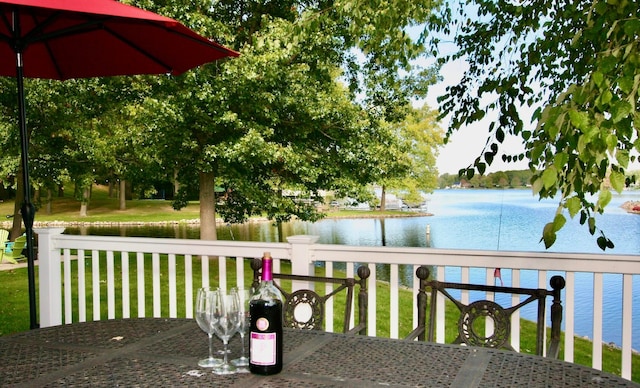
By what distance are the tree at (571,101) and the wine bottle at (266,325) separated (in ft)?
2.66

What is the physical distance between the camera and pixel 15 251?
9711mm

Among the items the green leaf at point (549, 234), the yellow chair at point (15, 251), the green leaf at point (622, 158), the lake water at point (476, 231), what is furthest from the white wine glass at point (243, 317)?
the lake water at point (476, 231)

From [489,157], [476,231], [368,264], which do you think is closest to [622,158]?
[489,157]

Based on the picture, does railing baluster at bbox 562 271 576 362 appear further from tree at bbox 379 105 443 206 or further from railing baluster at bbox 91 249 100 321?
tree at bbox 379 105 443 206

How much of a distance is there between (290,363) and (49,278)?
2.65 meters

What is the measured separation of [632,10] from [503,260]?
1.31 metres

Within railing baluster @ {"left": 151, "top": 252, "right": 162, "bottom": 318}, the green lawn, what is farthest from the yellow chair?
railing baluster @ {"left": 151, "top": 252, "right": 162, "bottom": 318}

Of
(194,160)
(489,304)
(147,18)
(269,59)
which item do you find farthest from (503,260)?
(194,160)

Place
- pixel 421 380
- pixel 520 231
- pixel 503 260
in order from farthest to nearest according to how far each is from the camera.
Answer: pixel 520 231, pixel 503 260, pixel 421 380

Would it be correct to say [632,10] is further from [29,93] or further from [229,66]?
[29,93]

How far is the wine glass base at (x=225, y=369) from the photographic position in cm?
134

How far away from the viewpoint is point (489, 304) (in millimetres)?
2004

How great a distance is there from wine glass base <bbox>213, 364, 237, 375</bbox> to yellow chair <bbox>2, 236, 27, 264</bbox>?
912cm

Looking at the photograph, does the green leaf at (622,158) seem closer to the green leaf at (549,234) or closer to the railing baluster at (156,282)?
the green leaf at (549,234)
